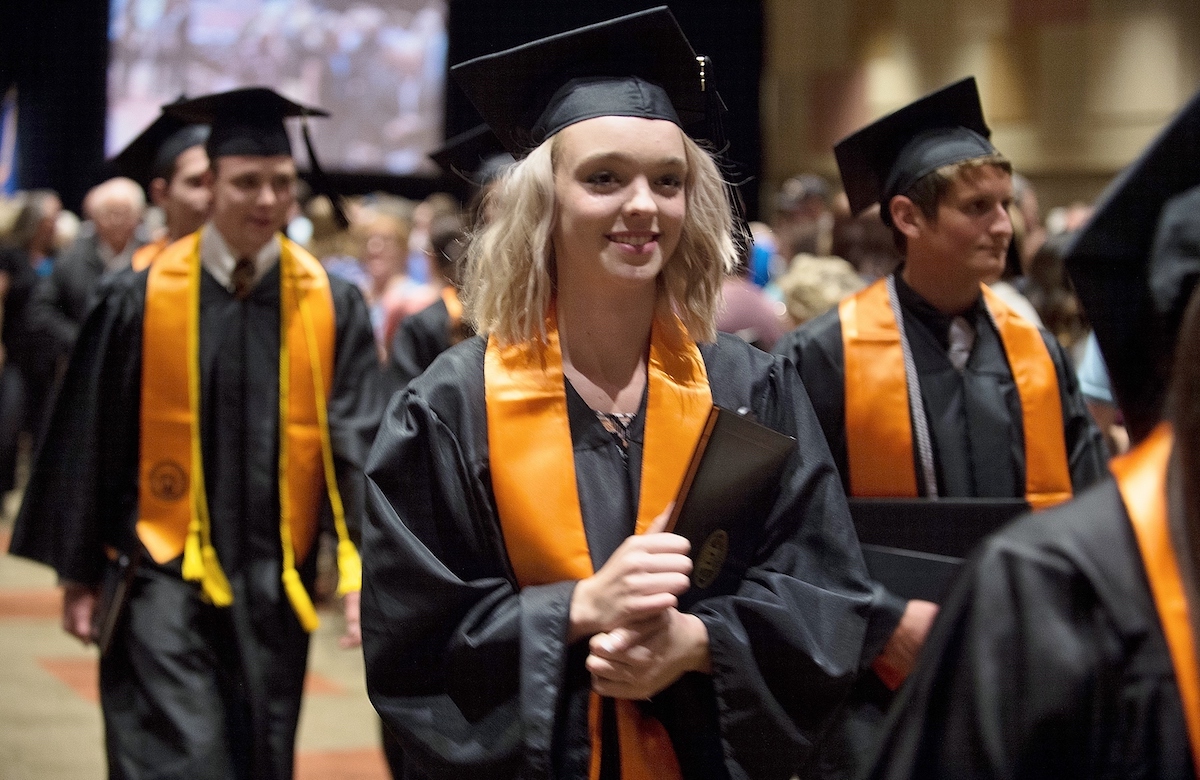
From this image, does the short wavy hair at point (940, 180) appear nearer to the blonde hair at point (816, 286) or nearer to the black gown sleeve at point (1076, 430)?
the black gown sleeve at point (1076, 430)

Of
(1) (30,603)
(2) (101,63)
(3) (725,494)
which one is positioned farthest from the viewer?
(2) (101,63)

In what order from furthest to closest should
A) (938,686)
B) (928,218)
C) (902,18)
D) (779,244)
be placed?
(902,18)
(779,244)
(928,218)
(938,686)

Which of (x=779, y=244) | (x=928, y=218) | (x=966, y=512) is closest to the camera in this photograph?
(x=966, y=512)

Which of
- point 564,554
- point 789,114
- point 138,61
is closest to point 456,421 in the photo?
point 564,554

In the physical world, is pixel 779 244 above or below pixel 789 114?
below

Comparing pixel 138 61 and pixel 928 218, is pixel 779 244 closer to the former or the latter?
pixel 928 218

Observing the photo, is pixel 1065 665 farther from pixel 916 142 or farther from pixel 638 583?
pixel 916 142

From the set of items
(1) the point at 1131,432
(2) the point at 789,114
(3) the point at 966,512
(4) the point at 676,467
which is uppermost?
(2) the point at 789,114

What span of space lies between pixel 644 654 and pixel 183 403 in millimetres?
1967

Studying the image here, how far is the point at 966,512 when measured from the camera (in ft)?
9.59

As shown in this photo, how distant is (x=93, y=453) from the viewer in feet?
11.8

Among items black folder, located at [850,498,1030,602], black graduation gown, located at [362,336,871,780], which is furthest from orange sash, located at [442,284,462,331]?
black graduation gown, located at [362,336,871,780]

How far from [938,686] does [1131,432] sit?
1.01 ft

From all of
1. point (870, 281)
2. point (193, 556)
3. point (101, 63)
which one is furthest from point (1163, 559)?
point (101, 63)
